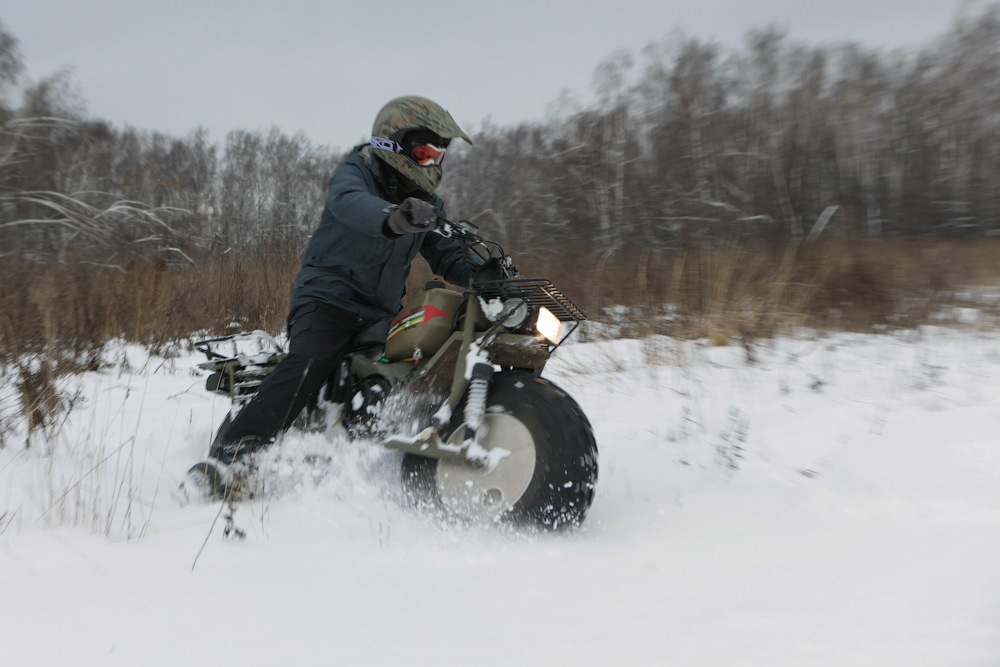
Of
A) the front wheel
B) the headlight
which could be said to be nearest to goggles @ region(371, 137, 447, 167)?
the headlight

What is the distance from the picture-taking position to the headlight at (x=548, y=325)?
258 centimetres

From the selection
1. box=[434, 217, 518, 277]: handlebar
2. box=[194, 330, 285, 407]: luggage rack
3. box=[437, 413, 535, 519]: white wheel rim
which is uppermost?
box=[434, 217, 518, 277]: handlebar

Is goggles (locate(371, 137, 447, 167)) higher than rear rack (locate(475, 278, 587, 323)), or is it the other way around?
goggles (locate(371, 137, 447, 167))

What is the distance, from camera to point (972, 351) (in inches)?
231

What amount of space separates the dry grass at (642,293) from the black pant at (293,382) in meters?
2.93

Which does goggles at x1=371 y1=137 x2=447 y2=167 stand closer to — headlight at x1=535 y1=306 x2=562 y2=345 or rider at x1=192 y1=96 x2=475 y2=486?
rider at x1=192 y1=96 x2=475 y2=486

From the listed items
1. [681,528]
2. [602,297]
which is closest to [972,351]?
[602,297]

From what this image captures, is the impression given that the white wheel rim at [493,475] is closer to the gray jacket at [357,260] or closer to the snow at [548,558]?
the snow at [548,558]

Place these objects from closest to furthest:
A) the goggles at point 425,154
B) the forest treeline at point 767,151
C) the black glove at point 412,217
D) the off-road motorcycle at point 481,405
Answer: the black glove at point 412,217
the off-road motorcycle at point 481,405
the goggles at point 425,154
the forest treeline at point 767,151

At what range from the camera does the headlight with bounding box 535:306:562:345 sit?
2.58m

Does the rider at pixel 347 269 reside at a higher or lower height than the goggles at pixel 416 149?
lower

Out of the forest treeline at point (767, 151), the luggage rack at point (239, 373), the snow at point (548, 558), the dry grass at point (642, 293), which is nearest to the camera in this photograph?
the snow at point (548, 558)

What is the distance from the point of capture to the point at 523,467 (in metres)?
2.50

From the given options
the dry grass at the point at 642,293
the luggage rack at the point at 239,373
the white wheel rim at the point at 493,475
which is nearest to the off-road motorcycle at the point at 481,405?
the white wheel rim at the point at 493,475
